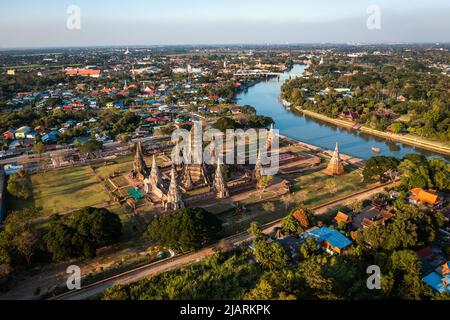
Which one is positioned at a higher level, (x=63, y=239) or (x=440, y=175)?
(x=440, y=175)

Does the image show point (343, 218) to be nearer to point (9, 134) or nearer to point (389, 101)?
point (9, 134)

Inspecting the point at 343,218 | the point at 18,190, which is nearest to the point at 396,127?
the point at 343,218

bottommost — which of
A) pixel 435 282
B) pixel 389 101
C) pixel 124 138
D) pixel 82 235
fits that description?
pixel 435 282

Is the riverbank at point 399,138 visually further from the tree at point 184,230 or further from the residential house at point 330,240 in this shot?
the tree at point 184,230

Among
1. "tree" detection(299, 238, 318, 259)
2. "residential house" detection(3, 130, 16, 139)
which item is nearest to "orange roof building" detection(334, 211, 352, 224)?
"tree" detection(299, 238, 318, 259)

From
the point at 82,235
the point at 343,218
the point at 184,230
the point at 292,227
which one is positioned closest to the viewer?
the point at 82,235

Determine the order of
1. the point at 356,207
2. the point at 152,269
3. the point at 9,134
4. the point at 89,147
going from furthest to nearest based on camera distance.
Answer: the point at 9,134 < the point at 89,147 < the point at 356,207 < the point at 152,269

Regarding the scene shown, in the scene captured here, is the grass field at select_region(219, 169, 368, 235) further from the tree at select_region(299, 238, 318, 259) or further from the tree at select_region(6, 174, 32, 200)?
the tree at select_region(6, 174, 32, 200)
